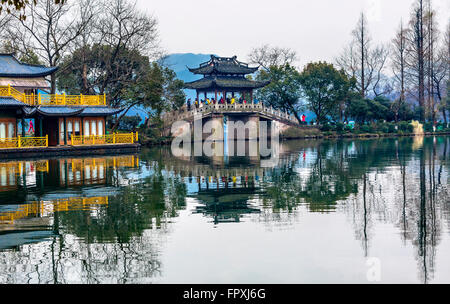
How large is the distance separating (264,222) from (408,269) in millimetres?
4063

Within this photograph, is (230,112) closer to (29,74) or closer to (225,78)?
(225,78)

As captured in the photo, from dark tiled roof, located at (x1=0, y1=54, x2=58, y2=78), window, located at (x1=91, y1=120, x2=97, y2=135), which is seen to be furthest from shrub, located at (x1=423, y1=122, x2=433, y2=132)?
dark tiled roof, located at (x1=0, y1=54, x2=58, y2=78)

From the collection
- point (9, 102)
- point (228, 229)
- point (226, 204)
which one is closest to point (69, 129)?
point (9, 102)

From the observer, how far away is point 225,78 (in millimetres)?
57344

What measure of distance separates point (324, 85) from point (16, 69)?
33.1 metres

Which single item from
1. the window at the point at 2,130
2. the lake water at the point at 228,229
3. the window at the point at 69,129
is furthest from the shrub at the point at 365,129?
the lake water at the point at 228,229

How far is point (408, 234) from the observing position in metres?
10.2

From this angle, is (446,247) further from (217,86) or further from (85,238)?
(217,86)

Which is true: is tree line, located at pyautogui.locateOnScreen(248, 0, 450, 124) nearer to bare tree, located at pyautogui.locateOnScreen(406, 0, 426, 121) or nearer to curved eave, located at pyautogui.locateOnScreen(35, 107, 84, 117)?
bare tree, located at pyautogui.locateOnScreen(406, 0, 426, 121)

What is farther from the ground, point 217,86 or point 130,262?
point 217,86

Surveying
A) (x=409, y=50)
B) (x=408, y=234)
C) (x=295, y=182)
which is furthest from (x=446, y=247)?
(x=409, y=50)

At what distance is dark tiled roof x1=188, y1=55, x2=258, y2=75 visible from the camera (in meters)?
56.7

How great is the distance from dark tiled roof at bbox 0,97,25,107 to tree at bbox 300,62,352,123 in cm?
3265
